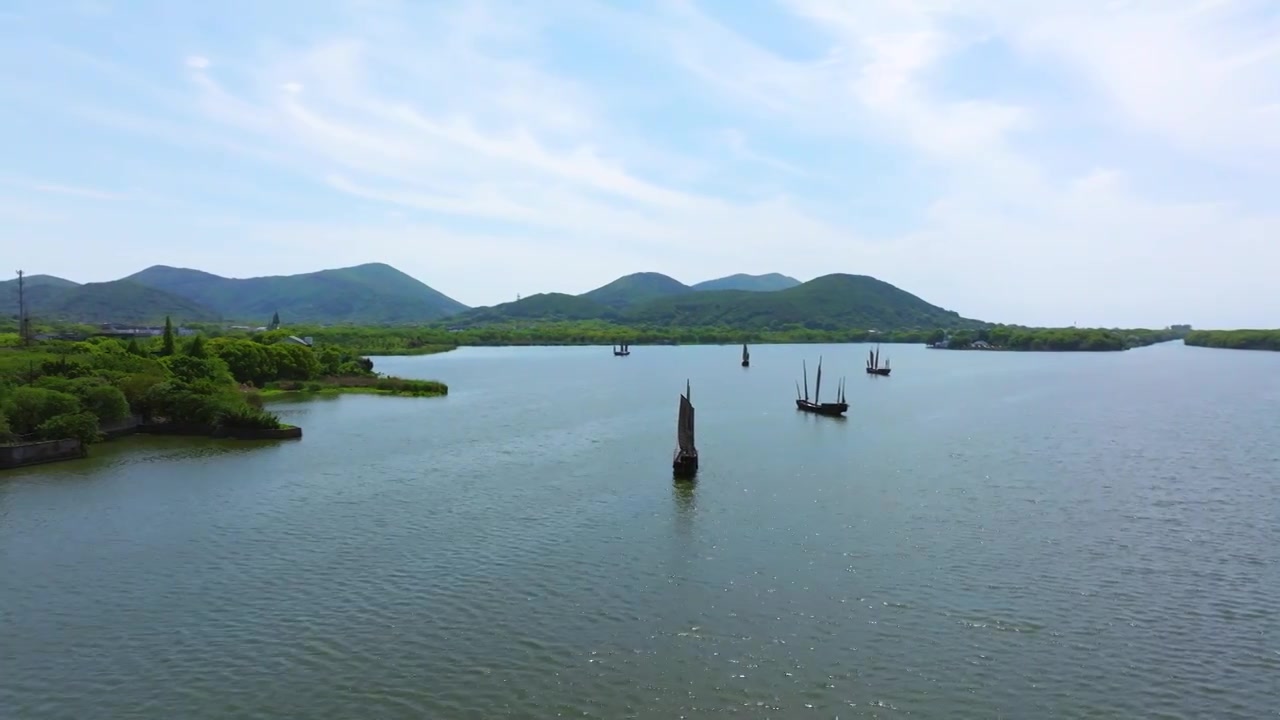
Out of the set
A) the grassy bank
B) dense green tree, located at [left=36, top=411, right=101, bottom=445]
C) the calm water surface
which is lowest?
the calm water surface

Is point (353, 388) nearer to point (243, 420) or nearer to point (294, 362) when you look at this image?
point (294, 362)

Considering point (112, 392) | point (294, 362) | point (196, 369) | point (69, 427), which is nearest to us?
point (69, 427)

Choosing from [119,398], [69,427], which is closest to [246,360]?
[119,398]

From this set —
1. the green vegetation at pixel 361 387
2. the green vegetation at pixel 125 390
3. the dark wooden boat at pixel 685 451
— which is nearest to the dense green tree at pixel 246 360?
the green vegetation at pixel 125 390

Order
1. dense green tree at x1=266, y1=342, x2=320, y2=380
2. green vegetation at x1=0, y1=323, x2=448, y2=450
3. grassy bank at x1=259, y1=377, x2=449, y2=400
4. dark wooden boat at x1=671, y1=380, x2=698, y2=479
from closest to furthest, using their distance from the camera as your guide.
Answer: dark wooden boat at x1=671, y1=380, x2=698, y2=479
green vegetation at x1=0, y1=323, x2=448, y2=450
grassy bank at x1=259, y1=377, x2=449, y2=400
dense green tree at x1=266, y1=342, x2=320, y2=380

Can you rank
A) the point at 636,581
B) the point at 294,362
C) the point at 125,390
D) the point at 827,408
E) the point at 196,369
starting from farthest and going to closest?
the point at 294,362 < the point at 827,408 < the point at 196,369 < the point at 125,390 < the point at 636,581

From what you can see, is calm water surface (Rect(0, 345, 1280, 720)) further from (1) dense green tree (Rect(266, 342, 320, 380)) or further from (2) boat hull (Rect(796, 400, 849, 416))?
(1) dense green tree (Rect(266, 342, 320, 380))

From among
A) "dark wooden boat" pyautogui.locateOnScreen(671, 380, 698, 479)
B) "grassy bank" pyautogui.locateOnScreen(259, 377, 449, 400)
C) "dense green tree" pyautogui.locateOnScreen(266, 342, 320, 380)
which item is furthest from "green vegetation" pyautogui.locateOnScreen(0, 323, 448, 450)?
"dark wooden boat" pyautogui.locateOnScreen(671, 380, 698, 479)
